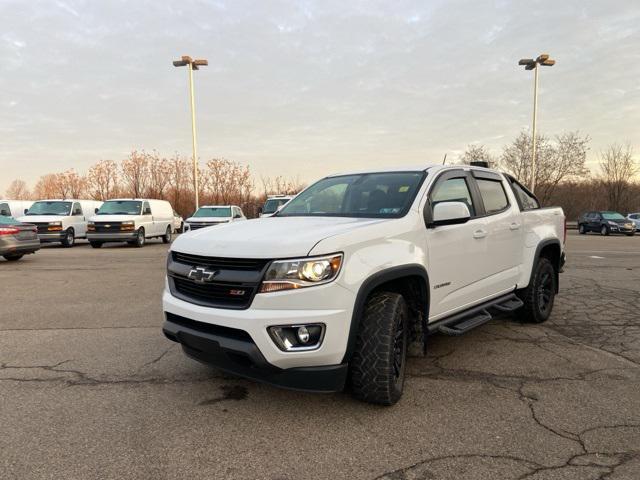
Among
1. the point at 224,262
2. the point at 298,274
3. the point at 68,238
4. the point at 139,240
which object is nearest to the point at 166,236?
the point at 139,240

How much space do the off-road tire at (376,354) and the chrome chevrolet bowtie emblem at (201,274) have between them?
42.2 inches

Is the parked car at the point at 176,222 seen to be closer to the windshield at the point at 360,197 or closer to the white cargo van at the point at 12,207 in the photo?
the white cargo van at the point at 12,207

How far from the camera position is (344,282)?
290 cm

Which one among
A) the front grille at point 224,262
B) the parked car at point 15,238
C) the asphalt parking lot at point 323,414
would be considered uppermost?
the front grille at point 224,262

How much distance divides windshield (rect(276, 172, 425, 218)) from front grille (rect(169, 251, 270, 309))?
1250mm

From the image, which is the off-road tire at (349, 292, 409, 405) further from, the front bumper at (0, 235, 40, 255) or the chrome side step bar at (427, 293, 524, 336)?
the front bumper at (0, 235, 40, 255)

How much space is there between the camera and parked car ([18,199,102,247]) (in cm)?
1706

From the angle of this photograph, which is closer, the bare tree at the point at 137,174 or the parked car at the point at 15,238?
the parked car at the point at 15,238

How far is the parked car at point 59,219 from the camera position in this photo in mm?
17062

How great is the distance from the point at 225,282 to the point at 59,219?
17.1m

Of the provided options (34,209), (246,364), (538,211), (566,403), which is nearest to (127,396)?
(246,364)

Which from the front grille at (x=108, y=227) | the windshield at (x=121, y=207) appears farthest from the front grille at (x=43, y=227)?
the front grille at (x=108, y=227)

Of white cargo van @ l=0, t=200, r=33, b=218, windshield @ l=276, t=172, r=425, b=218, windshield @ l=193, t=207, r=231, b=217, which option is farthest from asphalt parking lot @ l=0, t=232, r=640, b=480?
white cargo van @ l=0, t=200, r=33, b=218

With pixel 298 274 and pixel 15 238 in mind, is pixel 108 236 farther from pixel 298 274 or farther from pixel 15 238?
pixel 298 274
